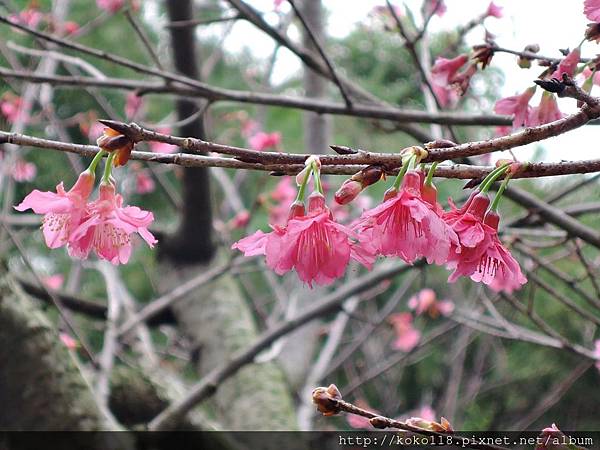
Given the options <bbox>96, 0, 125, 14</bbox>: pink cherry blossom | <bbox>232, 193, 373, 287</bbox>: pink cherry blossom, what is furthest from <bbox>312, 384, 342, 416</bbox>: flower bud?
<bbox>96, 0, 125, 14</bbox>: pink cherry blossom

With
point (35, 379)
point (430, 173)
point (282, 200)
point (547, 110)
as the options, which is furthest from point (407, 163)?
point (282, 200)

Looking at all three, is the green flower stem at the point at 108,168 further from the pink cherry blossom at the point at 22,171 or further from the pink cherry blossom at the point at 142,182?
the pink cherry blossom at the point at 142,182

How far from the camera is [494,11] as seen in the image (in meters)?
2.09

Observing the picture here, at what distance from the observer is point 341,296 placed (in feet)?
7.42

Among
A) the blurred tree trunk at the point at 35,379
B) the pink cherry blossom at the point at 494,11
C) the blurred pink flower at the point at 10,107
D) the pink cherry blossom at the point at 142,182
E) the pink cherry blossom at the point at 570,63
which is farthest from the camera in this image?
the pink cherry blossom at the point at 142,182

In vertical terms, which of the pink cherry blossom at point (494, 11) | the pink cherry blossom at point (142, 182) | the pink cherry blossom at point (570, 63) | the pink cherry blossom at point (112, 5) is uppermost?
the pink cherry blossom at point (112, 5)

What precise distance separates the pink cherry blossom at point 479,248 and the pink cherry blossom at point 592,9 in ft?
1.14

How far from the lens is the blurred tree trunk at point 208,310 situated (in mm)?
2145

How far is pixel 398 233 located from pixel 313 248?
0.33 feet

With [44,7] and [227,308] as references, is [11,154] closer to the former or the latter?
[227,308]

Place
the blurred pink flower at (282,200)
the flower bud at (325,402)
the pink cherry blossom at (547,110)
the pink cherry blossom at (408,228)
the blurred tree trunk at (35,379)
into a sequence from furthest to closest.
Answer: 1. the blurred pink flower at (282,200)
2. the blurred tree trunk at (35,379)
3. the pink cherry blossom at (547,110)
4. the flower bud at (325,402)
5. the pink cherry blossom at (408,228)

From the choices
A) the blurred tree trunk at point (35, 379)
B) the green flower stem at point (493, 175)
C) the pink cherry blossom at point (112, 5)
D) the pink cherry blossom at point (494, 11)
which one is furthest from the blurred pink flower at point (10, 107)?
the green flower stem at point (493, 175)

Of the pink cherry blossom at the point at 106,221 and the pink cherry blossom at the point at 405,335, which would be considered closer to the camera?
the pink cherry blossom at the point at 106,221

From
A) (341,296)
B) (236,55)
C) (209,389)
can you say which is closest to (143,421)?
(209,389)
